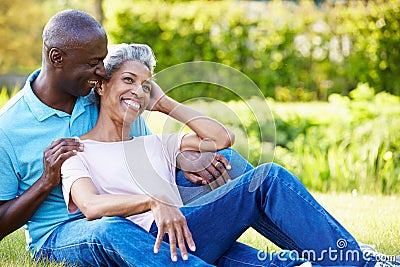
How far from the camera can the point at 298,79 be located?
9.69 m

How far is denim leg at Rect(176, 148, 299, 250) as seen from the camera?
114 inches

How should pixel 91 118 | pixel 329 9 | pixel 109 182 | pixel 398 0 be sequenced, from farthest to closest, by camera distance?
pixel 329 9
pixel 398 0
pixel 91 118
pixel 109 182

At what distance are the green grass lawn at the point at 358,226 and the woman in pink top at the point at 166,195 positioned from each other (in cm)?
12

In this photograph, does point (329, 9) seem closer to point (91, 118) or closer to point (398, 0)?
point (398, 0)

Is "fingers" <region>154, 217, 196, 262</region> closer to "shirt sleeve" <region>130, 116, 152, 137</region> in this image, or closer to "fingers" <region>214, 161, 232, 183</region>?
"fingers" <region>214, 161, 232, 183</region>

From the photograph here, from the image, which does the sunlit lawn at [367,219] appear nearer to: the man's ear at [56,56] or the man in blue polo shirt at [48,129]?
the man in blue polo shirt at [48,129]

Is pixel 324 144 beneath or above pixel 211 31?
beneath

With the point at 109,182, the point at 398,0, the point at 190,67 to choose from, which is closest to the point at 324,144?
the point at 190,67

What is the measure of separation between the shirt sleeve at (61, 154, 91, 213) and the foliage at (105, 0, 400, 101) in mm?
6793

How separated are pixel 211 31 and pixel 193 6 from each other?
0.43 metres

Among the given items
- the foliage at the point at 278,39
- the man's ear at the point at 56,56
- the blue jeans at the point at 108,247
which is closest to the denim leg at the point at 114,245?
the blue jeans at the point at 108,247

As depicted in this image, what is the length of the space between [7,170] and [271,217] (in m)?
1.10

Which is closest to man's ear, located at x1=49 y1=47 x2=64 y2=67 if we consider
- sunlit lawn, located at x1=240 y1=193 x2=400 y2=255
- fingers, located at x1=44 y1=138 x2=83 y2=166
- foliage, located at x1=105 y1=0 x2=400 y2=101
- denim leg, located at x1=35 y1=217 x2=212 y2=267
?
fingers, located at x1=44 y1=138 x2=83 y2=166

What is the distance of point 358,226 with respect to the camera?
4.03 metres
